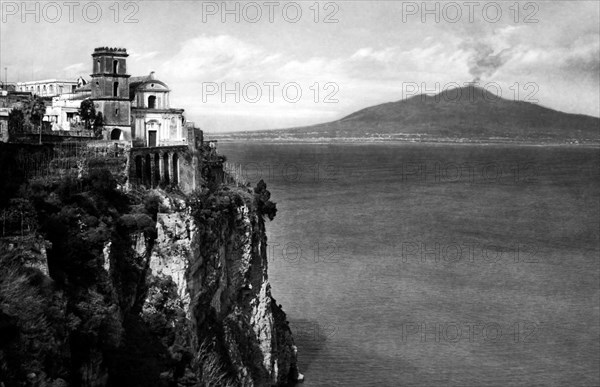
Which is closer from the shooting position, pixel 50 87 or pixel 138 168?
pixel 138 168

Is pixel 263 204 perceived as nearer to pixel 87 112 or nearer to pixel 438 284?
pixel 87 112

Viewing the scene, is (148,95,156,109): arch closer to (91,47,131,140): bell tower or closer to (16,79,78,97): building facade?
(91,47,131,140): bell tower

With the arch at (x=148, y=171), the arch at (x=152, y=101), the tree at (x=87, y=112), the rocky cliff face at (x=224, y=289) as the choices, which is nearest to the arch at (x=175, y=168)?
the arch at (x=148, y=171)

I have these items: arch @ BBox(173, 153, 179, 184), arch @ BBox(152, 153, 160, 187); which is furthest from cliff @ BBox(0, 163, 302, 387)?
arch @ BBox(173, 153, 179, 184)

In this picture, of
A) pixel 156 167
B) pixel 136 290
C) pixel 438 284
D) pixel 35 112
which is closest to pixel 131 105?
pixel 35 112

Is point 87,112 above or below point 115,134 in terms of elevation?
above

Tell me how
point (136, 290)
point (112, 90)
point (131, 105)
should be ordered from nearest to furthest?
point (136, 290), point (112, 90), point (131, 105)
